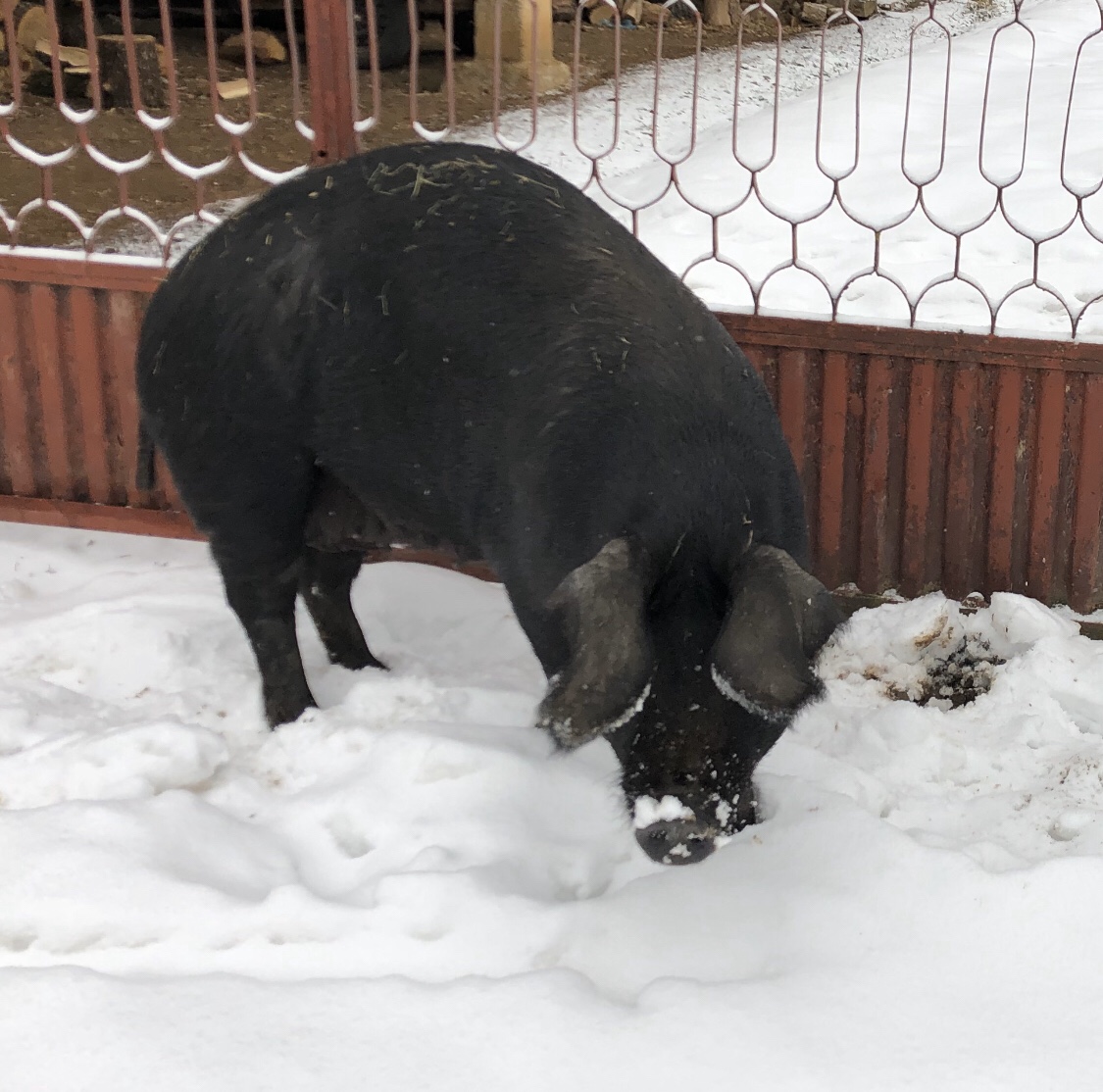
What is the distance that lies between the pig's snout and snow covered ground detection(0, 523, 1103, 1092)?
0.13 metres

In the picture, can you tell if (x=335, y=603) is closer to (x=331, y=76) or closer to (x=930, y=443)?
(x=331, y=76)

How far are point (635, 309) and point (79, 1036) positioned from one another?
4.91 ft

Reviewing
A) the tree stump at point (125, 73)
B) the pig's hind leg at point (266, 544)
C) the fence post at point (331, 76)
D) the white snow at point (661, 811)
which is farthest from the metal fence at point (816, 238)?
the white snow at point (661, 811)

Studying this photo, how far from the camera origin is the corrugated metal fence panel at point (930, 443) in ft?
11.0

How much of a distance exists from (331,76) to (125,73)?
3272 millimetres

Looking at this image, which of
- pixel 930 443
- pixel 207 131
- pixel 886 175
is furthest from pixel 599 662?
pixel 207 131

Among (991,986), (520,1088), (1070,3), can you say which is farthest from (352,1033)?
(1070,3)

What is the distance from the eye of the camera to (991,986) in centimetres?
215

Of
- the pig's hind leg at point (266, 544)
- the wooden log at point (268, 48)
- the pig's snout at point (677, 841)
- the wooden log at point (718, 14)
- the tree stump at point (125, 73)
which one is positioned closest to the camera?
the pig's snout at point (677, 841)

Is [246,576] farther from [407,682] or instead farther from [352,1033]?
[352,1033]

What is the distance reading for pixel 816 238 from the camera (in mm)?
4234

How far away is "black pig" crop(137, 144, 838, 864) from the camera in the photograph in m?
2.12

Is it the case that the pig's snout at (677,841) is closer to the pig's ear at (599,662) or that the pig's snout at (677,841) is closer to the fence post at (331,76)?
the pig's ear at (599,662)

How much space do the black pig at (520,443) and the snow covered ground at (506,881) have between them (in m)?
0.22
